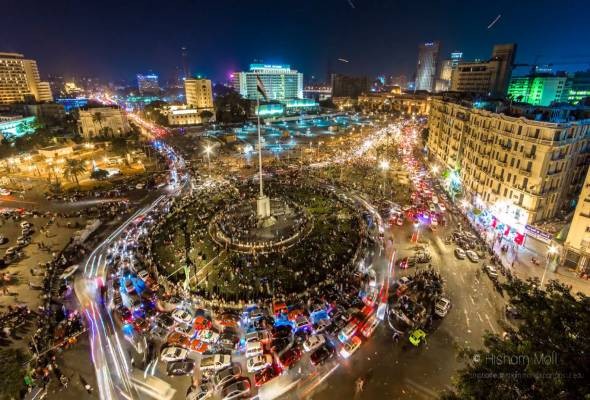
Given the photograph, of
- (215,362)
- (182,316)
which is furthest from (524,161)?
(182,316)

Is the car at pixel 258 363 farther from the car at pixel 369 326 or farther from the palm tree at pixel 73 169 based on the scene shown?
the palm tree at pixel 73 169

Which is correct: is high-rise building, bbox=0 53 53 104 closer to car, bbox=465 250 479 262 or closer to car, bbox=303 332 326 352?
car, bbox=303 332 326 352

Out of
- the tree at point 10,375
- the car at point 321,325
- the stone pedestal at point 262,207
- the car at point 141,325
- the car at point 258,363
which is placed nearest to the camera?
the tree at point 10,375

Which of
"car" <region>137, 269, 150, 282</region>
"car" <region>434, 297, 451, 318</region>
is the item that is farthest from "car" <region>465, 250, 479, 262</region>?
"car" <region>137, 269, 150, 282</region>

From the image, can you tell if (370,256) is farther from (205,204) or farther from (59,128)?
(59,128)

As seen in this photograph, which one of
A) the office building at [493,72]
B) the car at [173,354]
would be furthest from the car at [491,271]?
the office building at [493,72]

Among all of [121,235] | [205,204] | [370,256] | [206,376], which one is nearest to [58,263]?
[121,235]
